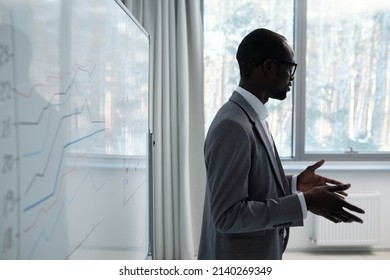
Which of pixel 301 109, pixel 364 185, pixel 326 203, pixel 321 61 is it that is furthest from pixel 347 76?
pixel 326 203

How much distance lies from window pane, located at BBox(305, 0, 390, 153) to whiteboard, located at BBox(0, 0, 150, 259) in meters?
2.30

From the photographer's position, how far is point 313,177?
1548 mm

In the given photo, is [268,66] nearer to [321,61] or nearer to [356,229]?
[321,61]

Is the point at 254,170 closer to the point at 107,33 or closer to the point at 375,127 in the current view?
the point at 107,33

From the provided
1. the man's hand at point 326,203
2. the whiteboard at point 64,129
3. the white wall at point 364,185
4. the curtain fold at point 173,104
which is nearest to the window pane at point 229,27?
the curtain fold at point 173,104

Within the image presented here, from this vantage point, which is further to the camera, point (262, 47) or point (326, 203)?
point (262, 47)

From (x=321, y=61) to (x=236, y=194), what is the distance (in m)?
2.52

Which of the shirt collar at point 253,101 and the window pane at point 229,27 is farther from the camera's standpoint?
the window pane at point 229,27

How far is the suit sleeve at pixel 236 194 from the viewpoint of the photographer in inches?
43.7

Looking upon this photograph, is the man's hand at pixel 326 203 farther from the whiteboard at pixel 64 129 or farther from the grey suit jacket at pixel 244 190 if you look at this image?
the whiteboard at pixel 64 129

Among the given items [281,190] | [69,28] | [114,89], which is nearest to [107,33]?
[114,89]

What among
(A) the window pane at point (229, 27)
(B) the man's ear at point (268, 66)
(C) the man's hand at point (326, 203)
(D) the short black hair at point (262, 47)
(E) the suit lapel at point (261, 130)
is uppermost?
(A) the window pane at point (229, 27)

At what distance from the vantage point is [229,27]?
10.8 feet

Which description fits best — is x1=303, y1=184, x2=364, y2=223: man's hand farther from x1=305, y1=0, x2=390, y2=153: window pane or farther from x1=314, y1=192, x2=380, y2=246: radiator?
x1=305, y1=0, x2=390, y2=153: window pane
